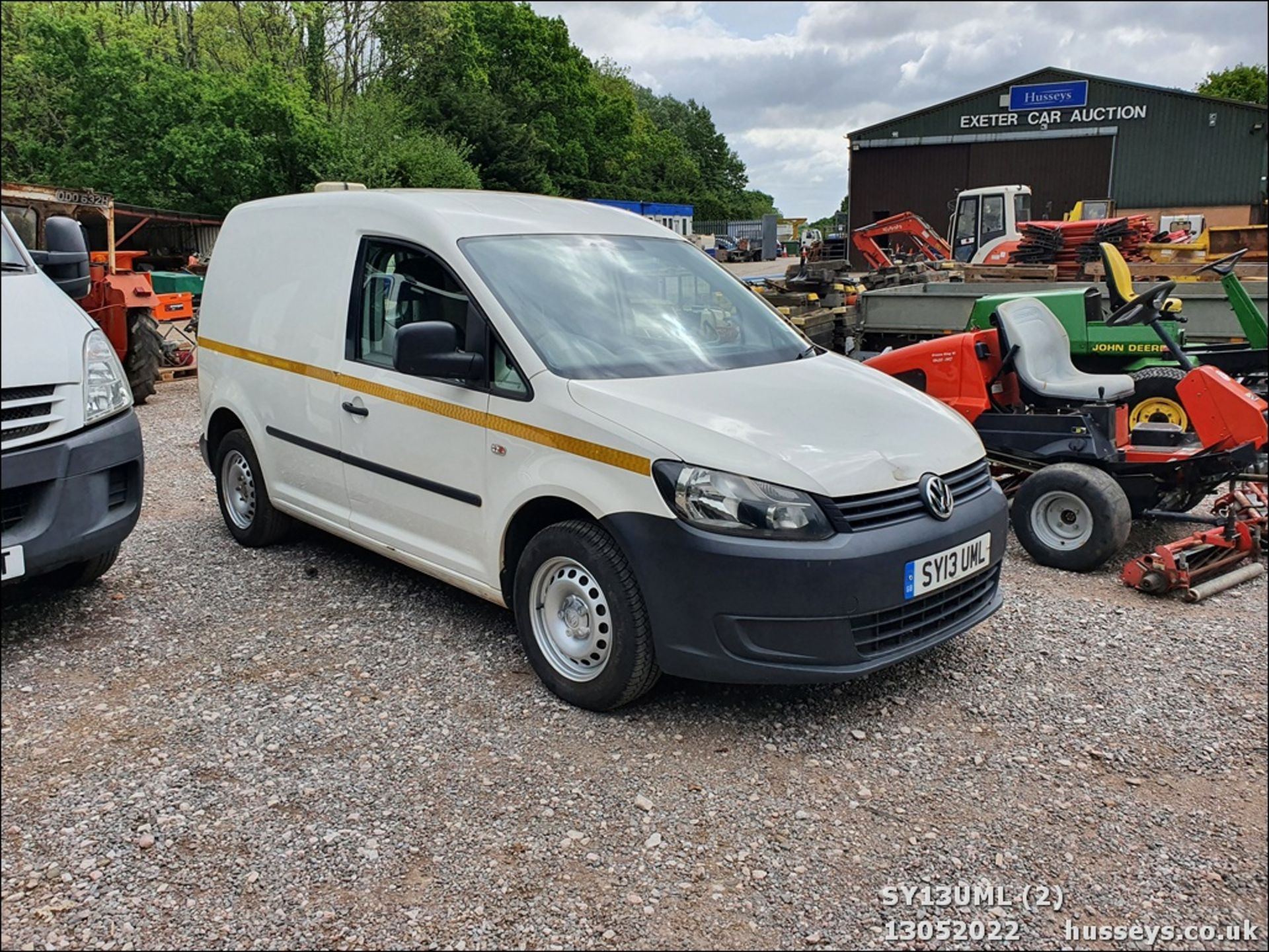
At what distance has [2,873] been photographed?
155cm

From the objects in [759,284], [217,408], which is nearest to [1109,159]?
[759,284]

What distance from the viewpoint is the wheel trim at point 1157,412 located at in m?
7.32

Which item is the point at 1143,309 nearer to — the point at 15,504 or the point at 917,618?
the point at 917,618

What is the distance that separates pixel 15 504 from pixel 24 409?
1.13 feet

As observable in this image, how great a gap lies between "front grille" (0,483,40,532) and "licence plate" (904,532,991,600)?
2.51 meters

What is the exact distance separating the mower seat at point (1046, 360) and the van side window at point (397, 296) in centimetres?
348

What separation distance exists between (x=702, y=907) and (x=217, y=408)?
410 centimetres

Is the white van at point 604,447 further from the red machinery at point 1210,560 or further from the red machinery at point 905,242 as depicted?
the red machinery at point 905,242

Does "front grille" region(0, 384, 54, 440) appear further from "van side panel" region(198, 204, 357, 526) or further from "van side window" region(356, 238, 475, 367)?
"van side panel" region(198, 204, 357, 526)

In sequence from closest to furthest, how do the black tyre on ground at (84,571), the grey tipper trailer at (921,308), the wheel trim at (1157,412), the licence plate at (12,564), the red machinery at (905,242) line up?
the licence plate at (12,564) → the black tyre on ground at (84,571) → the wheel trim at (1157,412) → the grey tipper trailer at (921,308) → the red machinery at (905,242)

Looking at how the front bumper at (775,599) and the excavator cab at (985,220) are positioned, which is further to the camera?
the excavator cab at (985,220)

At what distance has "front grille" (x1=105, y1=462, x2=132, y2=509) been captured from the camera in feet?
7.60

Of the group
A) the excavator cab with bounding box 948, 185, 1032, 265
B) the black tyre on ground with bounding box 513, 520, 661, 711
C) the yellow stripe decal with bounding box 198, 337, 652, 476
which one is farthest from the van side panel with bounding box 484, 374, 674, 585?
the excavator cab with bounding box 948, 185, 1032, 265

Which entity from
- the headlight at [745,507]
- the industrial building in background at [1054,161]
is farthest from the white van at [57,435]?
the industrial building in background at [1054,161]
